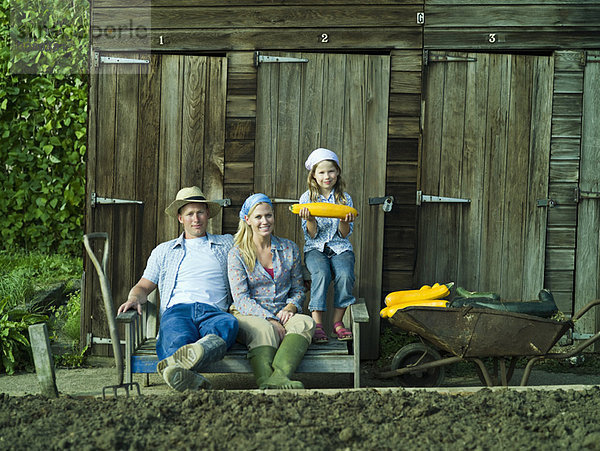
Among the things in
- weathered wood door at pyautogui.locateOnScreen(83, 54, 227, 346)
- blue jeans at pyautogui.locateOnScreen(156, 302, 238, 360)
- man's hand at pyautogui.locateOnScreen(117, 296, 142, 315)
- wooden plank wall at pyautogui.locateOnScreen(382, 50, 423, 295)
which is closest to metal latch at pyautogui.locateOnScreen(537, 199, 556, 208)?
wooden plank wall at pyautogui.locateOnScreen(382, 50, 423, 295)

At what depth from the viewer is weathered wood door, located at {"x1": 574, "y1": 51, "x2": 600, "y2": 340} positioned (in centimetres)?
593

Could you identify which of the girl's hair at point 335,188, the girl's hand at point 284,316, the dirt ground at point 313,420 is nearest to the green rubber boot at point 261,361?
the girl's hand at point 284,316

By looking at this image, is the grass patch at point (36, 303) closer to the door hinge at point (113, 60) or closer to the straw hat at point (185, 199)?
the straw hat at point (185, 199)

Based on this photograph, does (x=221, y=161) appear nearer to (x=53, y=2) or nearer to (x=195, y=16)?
(x=195, y=16)

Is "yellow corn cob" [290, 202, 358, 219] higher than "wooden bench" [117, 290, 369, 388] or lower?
higher

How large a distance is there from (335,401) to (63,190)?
615cm

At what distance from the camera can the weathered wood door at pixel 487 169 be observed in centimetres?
590

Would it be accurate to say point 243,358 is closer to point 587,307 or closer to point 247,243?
point 247,243

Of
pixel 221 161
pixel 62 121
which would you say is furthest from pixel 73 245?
pixel 221 161

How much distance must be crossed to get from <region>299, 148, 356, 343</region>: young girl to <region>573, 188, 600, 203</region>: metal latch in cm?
196

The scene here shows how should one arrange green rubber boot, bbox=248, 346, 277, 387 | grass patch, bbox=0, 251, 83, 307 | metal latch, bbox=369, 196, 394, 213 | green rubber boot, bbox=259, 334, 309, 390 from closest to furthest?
green rubber boot, bbox=259, 334, 309, 390 → green rubber boot, bbox=248, 346, 277, 387 → metal latch, bbox=369, 196, 394, 213 → grass patch, bbox=0, 251, 83, 307

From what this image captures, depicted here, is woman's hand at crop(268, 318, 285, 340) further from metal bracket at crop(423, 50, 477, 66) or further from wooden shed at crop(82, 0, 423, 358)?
metal bracket at crop(423, 50, 477, 66)

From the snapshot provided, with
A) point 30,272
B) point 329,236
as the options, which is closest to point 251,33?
point 329,236

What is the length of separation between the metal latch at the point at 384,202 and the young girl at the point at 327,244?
55 cm
